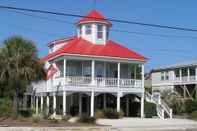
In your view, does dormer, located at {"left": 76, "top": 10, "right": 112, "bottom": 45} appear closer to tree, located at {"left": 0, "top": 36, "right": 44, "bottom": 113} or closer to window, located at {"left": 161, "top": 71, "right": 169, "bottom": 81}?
tree, located at {"left": 0, "top": 36, "right": 44, "bottom": 113}

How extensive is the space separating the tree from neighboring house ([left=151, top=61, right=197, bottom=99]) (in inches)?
1212

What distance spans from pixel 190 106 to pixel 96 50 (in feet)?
47.8

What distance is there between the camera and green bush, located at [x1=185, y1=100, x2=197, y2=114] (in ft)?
174

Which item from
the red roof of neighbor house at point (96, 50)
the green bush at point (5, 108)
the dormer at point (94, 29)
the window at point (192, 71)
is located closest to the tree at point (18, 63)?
the green bush at point (5, 108)

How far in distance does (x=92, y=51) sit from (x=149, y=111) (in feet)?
27.9

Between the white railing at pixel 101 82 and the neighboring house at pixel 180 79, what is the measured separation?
66.4ft

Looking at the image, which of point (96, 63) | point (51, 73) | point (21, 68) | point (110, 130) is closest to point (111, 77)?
point (96, 63)

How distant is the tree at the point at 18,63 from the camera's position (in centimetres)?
3750

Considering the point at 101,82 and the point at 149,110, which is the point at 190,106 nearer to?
the point at 149,110

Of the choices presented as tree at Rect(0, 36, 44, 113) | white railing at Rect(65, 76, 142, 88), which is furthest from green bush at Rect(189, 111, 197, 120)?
tree at Rect(0, 36, 44, 113)

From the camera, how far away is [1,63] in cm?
3731

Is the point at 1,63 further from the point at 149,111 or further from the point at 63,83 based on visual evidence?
the point at 149,111

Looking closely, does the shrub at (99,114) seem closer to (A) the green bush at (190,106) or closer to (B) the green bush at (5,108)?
(B) the green bush at (5,108)

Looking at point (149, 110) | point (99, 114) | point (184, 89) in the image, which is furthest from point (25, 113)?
point (184, 89)
